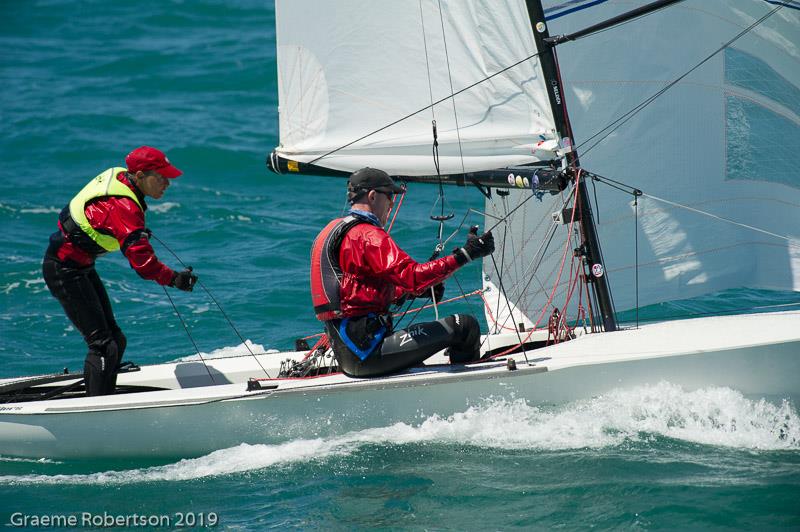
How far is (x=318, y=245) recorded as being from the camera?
183 inches

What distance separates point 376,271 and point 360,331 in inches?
13.9

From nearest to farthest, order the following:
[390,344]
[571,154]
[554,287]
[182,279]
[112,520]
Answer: [112,520] < [390,344] < [182,279] < [571,154] < [554,287]

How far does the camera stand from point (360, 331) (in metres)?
4.65

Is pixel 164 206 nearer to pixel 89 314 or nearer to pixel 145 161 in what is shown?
pixel 89 314

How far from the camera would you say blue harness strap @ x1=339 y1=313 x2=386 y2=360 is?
15.3ft

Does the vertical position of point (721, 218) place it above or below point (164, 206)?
below

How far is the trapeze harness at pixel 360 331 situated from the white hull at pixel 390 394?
0.29 feet

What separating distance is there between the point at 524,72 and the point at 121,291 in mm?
4324

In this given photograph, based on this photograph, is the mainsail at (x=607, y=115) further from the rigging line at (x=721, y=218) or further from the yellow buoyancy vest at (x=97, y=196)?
the yellow buoyancy vest at (x=97, y=196)

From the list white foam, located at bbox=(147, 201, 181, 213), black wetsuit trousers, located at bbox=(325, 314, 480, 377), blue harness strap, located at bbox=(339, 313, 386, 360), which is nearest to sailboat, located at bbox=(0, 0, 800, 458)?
black wetsuit trousers, located at bbox=(325, 314, 480, 377)

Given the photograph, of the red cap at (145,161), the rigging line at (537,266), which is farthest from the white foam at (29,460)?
the rigging line at (537,266)

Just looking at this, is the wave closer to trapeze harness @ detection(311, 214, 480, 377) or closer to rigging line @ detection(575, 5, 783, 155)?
trapeze harness @ detection(311, 214, 480, 377)

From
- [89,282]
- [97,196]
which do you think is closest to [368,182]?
[97,196]

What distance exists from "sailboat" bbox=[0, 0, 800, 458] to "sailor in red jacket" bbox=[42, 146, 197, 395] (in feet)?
1.16
